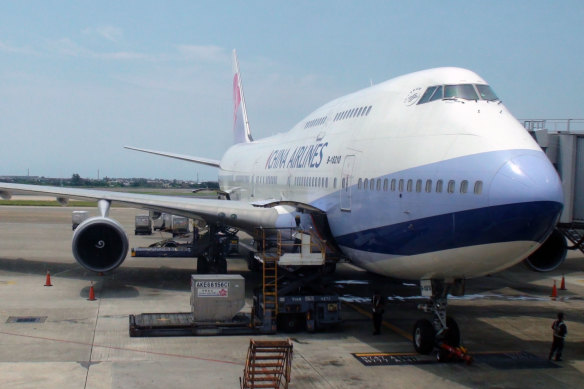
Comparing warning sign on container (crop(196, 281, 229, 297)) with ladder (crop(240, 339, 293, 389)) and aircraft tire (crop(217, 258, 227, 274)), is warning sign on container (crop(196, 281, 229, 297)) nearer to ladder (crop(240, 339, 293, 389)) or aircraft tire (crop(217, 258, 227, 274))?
ladder (crop(240, 339, 293, 389))

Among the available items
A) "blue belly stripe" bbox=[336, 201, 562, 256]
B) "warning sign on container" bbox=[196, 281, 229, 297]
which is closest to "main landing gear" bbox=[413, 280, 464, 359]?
"blue belly stripe" bbox=[336, 201, 562, 256]

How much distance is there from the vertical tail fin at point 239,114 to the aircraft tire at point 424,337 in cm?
2608

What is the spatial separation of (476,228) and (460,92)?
3454 mm

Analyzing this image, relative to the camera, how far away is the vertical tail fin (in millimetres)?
39456

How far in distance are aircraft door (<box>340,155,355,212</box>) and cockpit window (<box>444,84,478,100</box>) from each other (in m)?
2.87

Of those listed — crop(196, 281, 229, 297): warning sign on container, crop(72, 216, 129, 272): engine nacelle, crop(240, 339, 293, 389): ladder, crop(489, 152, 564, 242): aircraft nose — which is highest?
crop(489, 152, 564, 242): aircraft nose

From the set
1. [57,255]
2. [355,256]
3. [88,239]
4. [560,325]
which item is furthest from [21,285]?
[560,325]

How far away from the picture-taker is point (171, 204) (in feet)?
67.2

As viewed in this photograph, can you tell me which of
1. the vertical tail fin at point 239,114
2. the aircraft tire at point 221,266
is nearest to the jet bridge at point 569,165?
the aircraft tire at point 221,266

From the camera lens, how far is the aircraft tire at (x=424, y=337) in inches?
521

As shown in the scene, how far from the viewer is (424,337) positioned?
1326 centimetres

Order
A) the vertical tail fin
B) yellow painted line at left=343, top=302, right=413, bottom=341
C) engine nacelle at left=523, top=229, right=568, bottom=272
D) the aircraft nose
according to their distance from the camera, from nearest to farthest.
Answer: the aircraft nose < yellow painted line at left=343, top=302, right=413, bottom=341 < engine nacelle at left=523, top=229, right=568, bottom=272 < the vertical tail fin

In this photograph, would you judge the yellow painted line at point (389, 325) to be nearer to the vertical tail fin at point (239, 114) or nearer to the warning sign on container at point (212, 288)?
the warning sign on container at point (212, 288)

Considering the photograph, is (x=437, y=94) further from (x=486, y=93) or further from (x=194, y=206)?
(x=194, y=206)
